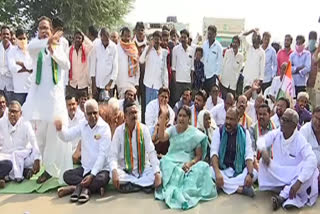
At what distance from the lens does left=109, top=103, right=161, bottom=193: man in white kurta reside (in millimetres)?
4828

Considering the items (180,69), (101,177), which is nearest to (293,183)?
(101,177)

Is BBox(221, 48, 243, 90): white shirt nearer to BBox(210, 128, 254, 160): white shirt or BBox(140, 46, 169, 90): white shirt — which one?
BBox(140, 46, 169, 90): white shirt

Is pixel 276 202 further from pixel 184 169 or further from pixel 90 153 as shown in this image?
pixel 90 153

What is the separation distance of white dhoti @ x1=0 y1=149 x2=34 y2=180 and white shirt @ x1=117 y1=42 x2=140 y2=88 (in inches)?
91.5

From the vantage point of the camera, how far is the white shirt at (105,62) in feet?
22.5

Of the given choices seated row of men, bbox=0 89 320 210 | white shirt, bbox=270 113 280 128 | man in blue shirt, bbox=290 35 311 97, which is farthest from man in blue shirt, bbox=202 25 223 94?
seated row of men, bbox=0 89 320 210

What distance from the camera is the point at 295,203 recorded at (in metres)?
4.39

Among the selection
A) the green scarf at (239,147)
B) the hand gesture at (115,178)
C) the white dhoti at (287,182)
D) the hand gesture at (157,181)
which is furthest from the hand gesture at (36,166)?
the white dhoti at (287,182)

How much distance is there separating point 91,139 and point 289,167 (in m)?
2.23

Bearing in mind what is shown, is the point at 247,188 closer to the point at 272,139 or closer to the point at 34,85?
the point at 272,139

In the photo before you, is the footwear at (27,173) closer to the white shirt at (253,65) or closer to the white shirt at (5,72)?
the white shirt at (5,72)

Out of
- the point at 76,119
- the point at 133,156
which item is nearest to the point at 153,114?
the point at 76,119

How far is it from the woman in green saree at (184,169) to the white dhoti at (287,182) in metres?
0.58

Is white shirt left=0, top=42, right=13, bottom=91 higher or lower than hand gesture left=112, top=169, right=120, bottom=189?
higher
